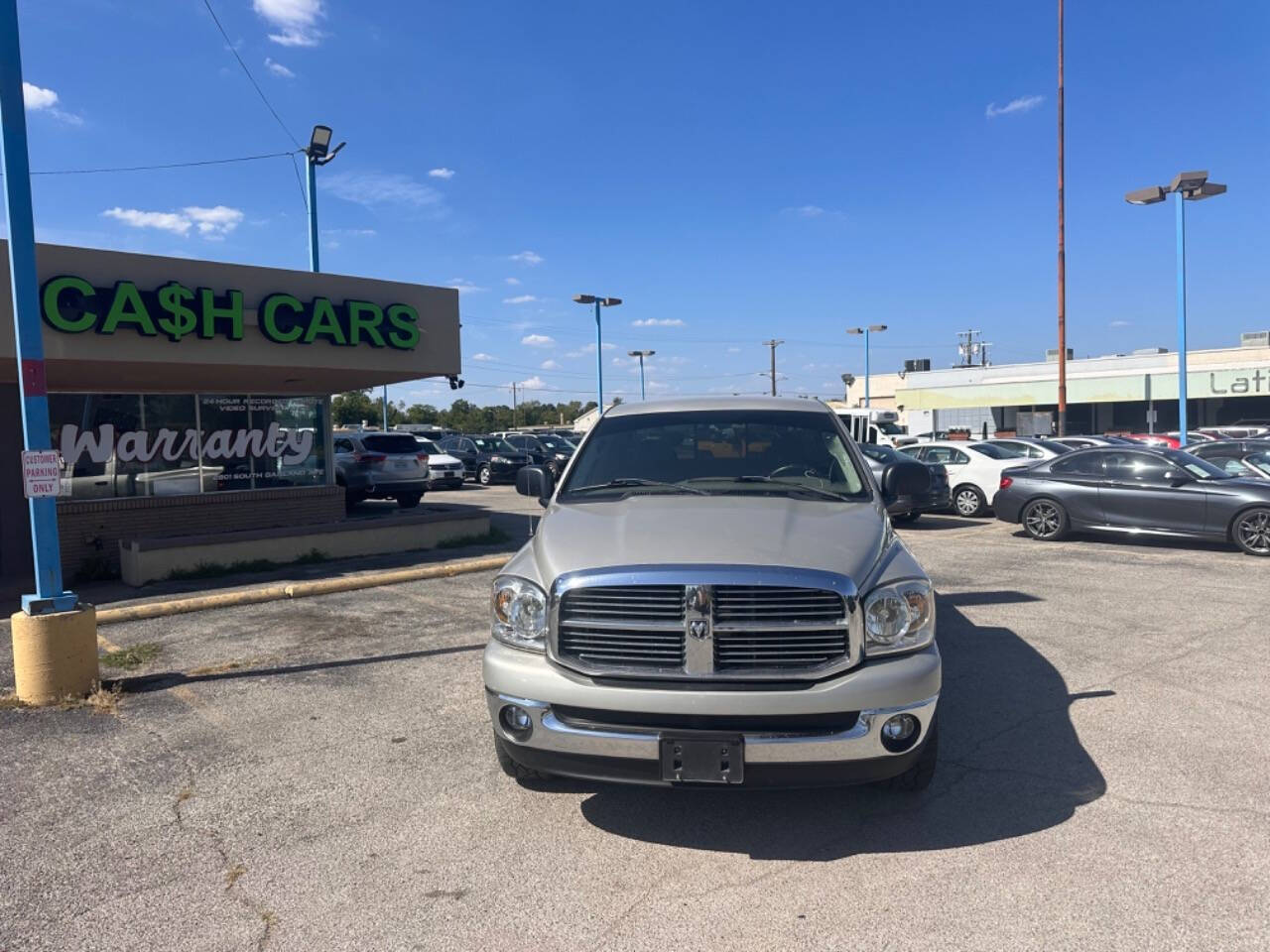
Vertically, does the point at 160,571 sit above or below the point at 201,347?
below

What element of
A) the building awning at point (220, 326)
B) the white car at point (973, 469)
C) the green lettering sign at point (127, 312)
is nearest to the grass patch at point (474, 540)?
the building awning at point (220, 326)

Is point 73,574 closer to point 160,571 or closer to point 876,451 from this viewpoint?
point 160,571

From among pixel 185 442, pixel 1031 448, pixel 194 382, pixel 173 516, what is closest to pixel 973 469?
pixel 1031 448

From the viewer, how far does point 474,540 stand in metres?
13.9

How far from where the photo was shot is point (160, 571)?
10820 mm

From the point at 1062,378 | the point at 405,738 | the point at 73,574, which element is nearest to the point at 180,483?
the point at 73,574

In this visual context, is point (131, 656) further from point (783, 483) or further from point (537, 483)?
point (783, 483)

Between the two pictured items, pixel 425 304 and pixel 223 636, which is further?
pixel 425 304

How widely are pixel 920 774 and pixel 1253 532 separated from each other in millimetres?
10089

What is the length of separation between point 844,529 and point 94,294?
28.5 feet

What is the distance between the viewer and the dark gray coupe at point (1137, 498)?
38.4 feet

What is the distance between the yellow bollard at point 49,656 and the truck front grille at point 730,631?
13.4 feet

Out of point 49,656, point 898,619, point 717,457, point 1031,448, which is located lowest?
point 49,656

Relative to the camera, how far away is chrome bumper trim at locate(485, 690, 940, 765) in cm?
346
